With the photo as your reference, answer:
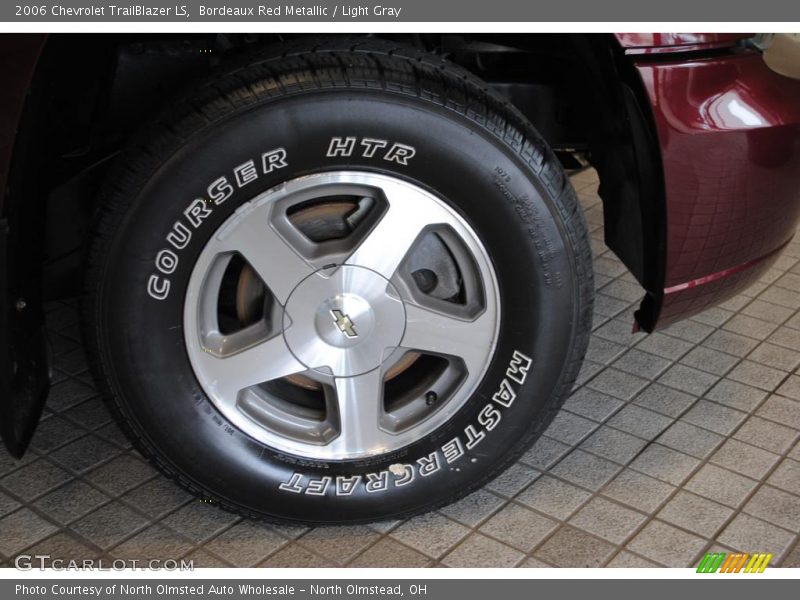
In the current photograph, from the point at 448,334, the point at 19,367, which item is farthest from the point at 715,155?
the point at 19,367

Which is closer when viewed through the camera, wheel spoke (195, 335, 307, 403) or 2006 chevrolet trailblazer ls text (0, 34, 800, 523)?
2006 chevrolet trailblazer ls text (0, 34, 800, 523)

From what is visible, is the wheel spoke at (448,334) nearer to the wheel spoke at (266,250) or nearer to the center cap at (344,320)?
the center cap at (344,320)

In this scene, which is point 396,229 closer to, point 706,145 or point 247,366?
point 247,366

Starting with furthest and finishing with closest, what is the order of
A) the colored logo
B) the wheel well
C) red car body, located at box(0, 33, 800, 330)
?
1. the colored logo
2. the wheel well
3. red car body, located at box(0, 33, 800, 330)

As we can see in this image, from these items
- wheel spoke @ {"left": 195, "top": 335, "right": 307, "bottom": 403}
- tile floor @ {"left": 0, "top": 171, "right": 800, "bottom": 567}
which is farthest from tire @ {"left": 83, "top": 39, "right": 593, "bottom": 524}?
tile floor @ {"left": 0, "top": 171, "right": 800, "bottom": 567}

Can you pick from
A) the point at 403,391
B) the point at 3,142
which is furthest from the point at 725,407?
the point at 3,142

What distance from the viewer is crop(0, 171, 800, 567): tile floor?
227 centimetres

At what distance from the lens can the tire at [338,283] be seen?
6.63ft

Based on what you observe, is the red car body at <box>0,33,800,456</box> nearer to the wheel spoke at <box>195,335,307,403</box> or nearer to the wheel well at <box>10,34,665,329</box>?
the wheel well at <box>10,34,665,329</box>

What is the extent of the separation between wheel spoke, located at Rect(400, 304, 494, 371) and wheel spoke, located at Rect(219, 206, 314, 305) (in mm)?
264

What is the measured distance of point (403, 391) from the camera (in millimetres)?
2373

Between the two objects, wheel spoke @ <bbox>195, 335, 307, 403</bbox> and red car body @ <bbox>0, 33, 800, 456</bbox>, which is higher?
red car body @ <bbox>0, 33, 800, 456</bbox>

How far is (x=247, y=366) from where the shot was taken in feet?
7.18

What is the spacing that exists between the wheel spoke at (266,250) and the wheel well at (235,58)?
32 cm
